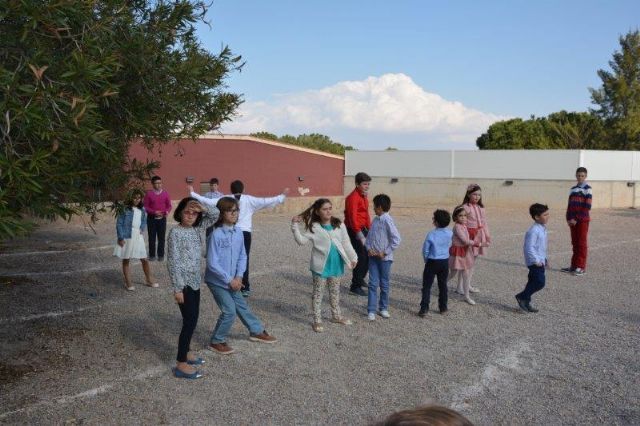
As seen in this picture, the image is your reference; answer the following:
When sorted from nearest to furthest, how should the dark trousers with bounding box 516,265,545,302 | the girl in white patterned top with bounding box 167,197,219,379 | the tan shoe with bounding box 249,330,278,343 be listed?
the girl in white patterned top with bounding box 167,197,219,379, the tan shoe with bounding box 249,330,278,343, the dark trousers with bounding box 516,265,545,302

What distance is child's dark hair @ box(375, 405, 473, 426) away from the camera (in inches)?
47.0

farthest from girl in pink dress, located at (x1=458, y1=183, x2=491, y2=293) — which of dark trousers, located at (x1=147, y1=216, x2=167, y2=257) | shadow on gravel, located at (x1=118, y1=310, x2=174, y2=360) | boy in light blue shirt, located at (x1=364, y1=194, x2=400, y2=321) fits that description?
dark trousers, located at (x1=147, y1=216, x2=167, y2=257)

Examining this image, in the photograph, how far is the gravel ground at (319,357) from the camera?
4.88m

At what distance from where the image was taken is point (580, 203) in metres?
11.0

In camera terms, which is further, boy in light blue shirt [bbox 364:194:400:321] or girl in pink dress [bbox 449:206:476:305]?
girl in pink dress [bbox 449:206:476:305]

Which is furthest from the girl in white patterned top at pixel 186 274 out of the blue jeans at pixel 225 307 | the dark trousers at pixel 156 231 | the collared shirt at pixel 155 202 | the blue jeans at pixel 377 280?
the dark trousers at pixel 156 231

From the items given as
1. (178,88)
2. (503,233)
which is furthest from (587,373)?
(503,233)

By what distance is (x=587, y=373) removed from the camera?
5.71 metres

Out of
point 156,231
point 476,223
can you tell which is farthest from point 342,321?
point 156,231

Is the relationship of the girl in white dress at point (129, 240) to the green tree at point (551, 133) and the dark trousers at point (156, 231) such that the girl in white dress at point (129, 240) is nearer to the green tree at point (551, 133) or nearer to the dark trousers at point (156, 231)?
the dark trousers at point (156, 231)

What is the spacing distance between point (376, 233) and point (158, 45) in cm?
349

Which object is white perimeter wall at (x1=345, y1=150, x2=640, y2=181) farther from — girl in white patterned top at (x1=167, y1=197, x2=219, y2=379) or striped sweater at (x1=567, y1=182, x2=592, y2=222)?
girl in white patterned top at (x1=167, y1=197, x2=219, y2=379)

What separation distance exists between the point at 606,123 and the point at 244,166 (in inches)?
1031

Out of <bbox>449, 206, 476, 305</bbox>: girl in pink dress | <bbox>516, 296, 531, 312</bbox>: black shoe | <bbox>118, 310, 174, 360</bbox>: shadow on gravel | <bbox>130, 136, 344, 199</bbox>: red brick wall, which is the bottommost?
<bbox>118, 310, 174, 360</bbox>: shadow on gravel
